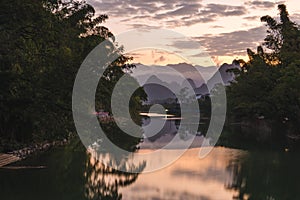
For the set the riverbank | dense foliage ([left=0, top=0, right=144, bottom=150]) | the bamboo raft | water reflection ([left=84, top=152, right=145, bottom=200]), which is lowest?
water reflection ([left=84, top=152, right=145, bottom=200])

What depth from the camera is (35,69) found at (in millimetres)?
23156

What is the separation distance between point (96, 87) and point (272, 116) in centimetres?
3342

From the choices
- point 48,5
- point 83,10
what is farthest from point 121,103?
point 48,5

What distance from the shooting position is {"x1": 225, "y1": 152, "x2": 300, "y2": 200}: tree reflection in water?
58.0ft

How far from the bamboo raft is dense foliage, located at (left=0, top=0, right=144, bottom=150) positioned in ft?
5.96

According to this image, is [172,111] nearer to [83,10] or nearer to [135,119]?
[135,119]

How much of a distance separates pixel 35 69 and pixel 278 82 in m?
31.6

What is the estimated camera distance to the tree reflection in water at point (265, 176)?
17688mm

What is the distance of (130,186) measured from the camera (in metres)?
18.0

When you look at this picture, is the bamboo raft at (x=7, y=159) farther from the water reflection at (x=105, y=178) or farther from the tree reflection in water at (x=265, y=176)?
the tree reflection in water at (x=265, y=176)

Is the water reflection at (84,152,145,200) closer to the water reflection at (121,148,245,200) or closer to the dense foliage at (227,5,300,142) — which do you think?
the water reflection at (121,148,245,200)

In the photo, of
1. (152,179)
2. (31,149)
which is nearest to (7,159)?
(31,149)

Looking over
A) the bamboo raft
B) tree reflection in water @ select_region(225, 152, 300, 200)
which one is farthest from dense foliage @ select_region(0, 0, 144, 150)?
tree reflection in water @ select_region(225, 152, 300, 200)

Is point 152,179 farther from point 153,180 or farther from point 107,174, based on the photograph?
point 107,174
